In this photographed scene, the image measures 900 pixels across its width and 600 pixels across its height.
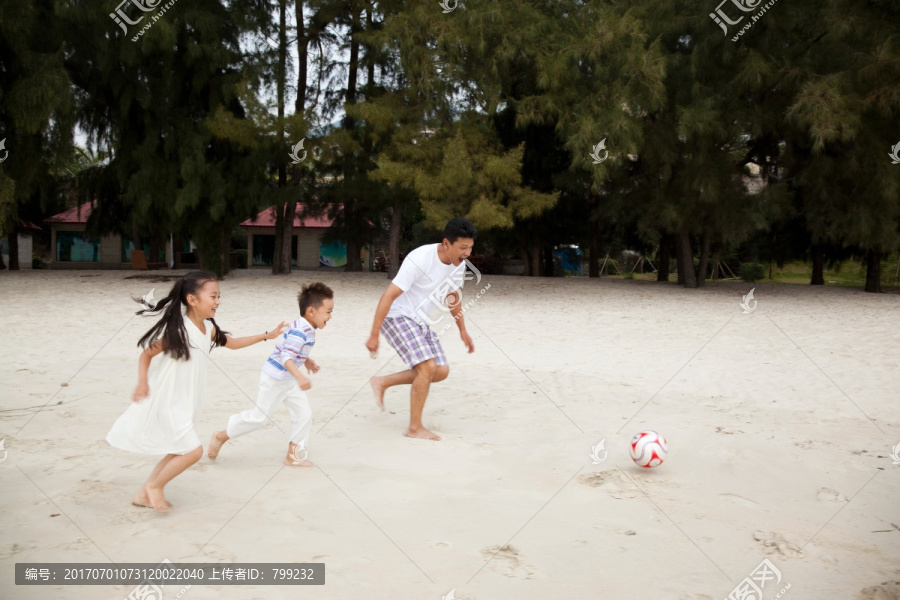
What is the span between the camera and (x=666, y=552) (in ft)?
12.6

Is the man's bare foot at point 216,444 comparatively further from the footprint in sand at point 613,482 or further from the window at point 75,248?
the window at point 75,248

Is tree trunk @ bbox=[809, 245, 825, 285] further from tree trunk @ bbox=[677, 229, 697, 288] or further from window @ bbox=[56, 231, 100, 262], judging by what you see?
window @ bbox=[56, 231, 100, 262]

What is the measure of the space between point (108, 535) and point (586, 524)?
2.48 m

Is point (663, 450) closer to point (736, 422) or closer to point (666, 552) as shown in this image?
point (666, 552)

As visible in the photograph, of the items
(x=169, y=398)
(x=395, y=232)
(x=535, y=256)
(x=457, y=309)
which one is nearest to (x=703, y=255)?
(x=535, y=256)

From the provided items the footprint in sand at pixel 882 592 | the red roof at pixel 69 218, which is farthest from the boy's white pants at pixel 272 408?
the red roof at pixel 69 218

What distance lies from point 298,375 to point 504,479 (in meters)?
1.49

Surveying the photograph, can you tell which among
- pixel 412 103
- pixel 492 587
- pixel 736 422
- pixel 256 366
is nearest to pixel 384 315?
pixel 492 587

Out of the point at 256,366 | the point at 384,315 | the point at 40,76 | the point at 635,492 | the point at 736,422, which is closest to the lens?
the point at 635,492

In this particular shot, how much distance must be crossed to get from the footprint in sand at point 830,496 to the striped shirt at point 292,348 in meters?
3.34

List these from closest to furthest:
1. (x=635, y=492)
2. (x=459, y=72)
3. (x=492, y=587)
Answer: (x=492, y=587) < (x=635, y=492) < (x=459, y=72)

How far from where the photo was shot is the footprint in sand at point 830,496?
4.79 m

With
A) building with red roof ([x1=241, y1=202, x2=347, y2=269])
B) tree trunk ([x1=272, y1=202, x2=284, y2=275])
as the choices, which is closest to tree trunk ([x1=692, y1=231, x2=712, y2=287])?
tree trunk ([x1=272, y1=202, x2=284, y2=275])

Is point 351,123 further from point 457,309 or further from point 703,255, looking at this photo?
point 457,309
